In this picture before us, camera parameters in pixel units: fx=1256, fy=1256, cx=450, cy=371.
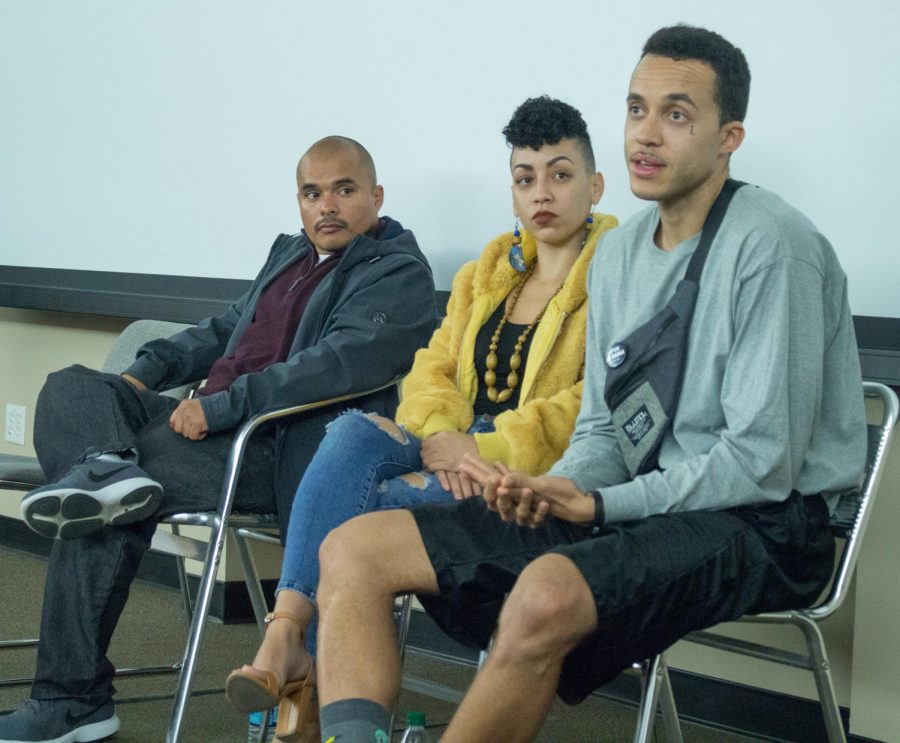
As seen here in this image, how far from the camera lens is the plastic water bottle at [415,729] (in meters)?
2.01

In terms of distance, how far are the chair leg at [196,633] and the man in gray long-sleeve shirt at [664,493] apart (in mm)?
574

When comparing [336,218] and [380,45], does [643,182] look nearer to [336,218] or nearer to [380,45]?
[336,218]

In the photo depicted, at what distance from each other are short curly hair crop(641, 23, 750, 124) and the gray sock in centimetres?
105

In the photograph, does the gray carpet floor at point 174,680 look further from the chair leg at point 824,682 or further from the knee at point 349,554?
the knee at point 349,554

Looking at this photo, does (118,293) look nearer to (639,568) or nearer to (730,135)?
(730,135)

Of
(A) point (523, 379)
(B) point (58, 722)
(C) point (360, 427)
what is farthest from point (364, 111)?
(B) point (58, 722)

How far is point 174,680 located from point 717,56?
6.44 feet

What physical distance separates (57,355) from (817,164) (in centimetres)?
277

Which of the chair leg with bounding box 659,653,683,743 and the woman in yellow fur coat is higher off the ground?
the woman in yellow fur coat

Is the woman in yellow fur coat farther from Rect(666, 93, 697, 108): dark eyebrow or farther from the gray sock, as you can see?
Rect(666, 93, 697, 108): dark eyebrow

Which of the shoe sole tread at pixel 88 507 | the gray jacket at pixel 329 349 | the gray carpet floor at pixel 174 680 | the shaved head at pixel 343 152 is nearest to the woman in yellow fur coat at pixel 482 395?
the gray jacket at pixel 329 349

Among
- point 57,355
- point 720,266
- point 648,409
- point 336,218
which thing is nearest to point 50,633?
point 336,218

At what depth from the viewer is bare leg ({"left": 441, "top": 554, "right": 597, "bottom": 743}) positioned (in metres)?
1.61

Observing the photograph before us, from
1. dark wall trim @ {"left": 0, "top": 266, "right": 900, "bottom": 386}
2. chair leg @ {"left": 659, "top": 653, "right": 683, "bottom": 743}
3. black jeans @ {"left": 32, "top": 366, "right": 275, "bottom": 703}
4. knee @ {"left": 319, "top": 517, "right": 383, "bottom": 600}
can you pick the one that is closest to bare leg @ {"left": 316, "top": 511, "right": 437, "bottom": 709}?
knee @ {"left": 319, "top": 517, "right": 383, "bottom": 600}
